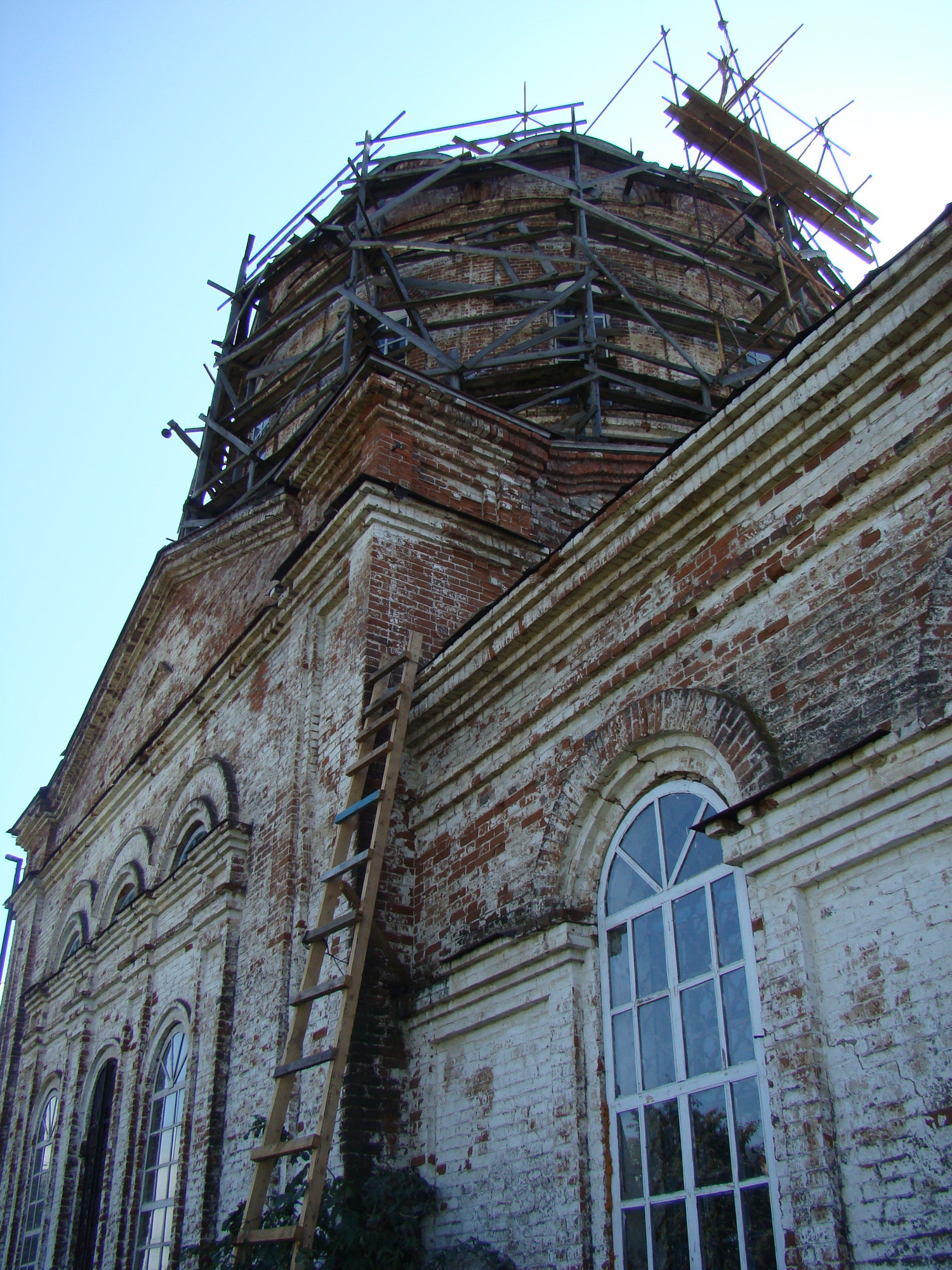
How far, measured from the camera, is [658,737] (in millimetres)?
5605

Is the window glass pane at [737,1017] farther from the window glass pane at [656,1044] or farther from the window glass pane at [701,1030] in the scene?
the window glass pane at [656,1044]

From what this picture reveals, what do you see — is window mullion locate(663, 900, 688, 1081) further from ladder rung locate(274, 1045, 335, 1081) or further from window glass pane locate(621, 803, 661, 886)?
ladder rung locate(274, 1045, 335, 1081)

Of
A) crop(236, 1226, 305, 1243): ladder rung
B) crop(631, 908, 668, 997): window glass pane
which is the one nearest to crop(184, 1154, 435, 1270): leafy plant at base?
crop(236, 1226, 305, 1243): ladder rung

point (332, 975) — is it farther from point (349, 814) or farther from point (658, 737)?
point (658, 737)

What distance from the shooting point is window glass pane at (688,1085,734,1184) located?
4.55 metres

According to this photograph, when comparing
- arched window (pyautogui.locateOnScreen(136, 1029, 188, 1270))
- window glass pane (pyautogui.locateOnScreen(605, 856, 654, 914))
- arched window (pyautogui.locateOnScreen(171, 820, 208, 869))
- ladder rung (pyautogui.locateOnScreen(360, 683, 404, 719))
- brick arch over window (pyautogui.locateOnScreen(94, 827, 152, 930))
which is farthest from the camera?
brick arch over window (pyautogui.locateOnScreen(94, 827, 152, 930))

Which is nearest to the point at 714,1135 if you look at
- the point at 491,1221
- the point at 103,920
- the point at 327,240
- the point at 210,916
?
the point at 491,1221

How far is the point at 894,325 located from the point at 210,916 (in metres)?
6.94

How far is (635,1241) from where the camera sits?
4.93 metres

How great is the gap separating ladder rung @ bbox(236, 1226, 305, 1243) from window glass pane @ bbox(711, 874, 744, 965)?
2.54 meters

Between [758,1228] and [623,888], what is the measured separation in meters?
1.79

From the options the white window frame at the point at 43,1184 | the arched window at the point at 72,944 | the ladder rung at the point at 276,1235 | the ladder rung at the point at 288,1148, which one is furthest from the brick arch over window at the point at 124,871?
the ladder rung at the point at 276,1235

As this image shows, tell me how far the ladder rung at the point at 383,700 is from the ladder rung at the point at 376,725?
3.5 inches

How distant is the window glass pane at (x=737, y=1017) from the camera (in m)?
4.61
